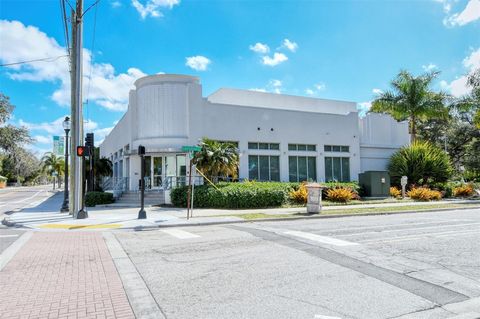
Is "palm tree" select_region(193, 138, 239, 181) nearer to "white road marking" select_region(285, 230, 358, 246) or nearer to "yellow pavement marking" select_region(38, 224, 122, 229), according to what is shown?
"yellow pavement marking" select_region(38, 224, 122, 229)

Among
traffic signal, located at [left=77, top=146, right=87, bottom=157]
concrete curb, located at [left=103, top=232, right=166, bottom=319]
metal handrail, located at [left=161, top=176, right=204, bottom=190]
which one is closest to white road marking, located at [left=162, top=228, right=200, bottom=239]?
concrete curb, located at [left=103, top=232, right=166, bottom=319]

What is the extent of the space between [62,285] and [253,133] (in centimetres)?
2117

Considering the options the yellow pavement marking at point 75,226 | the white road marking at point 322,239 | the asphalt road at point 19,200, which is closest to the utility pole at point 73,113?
the yellow pavement marking at point 75,226

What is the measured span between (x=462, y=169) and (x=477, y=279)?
51.5 meters

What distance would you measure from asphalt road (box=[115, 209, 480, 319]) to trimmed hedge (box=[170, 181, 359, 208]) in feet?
27.0

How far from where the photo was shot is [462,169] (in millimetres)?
50250

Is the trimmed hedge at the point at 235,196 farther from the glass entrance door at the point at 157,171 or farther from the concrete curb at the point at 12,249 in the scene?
the concrete curb at the point at 12,249

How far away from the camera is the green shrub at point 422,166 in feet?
92.0

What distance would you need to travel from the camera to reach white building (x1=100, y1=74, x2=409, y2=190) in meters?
24.4

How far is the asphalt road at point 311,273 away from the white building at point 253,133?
14.4 metres

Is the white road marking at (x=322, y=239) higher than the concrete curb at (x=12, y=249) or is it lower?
lower

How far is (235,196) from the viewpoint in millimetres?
19203

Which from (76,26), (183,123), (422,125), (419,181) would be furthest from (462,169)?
(76,26)

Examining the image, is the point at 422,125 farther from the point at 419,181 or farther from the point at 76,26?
the point at 76,26
